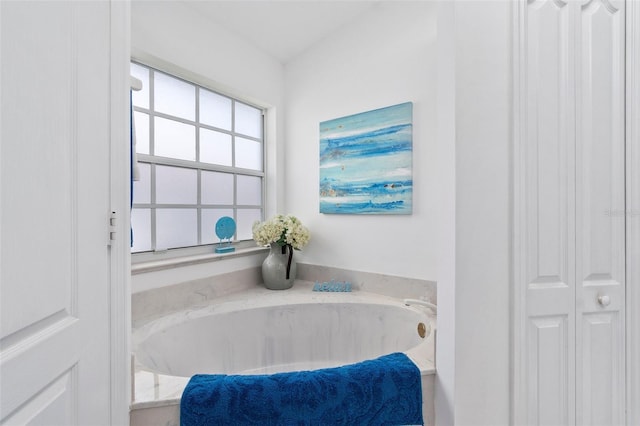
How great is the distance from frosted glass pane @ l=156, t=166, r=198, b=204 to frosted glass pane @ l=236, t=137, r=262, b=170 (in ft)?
1.33

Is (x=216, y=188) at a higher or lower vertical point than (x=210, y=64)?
lower

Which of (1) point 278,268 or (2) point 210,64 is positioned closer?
(2) point 210,64

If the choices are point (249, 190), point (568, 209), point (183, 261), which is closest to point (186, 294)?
point (183, 261)

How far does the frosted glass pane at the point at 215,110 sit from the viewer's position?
1899 mm

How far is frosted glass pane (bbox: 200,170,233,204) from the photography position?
1.92m

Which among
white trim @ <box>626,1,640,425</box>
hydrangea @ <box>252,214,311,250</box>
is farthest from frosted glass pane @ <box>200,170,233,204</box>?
white trim @ <box>626,1,640,425</box>

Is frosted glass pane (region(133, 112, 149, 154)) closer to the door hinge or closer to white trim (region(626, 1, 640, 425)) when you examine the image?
the door hinge

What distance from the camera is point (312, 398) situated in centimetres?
90

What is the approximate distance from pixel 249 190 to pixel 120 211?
60.2 inches

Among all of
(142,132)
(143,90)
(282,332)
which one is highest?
(143,90)

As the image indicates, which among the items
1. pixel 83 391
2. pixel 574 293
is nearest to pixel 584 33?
pixel 574 293

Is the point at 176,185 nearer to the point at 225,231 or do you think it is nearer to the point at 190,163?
the point at 190,163

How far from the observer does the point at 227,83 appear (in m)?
1.89

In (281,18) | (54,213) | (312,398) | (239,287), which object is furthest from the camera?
(239,287)
